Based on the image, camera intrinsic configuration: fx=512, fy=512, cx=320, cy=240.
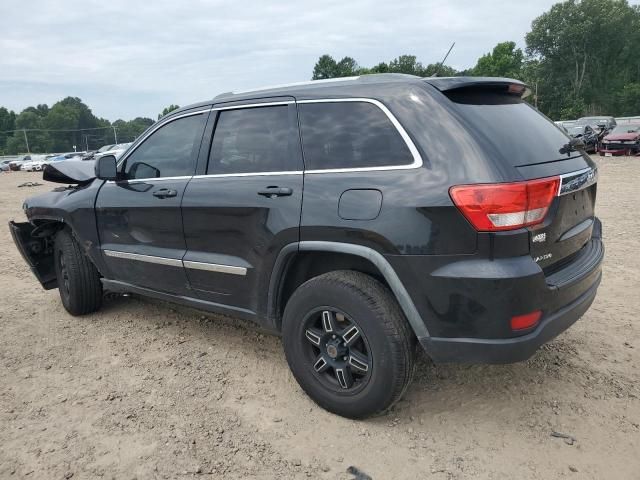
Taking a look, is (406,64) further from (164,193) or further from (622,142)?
Result: (164,193)

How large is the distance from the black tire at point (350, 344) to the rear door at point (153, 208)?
1.11m

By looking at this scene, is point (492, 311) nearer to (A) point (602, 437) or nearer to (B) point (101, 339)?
(A) point (602, 437)

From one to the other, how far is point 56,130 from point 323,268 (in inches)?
4679

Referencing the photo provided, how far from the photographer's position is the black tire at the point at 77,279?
451cm

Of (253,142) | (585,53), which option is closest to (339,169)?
(253,142)

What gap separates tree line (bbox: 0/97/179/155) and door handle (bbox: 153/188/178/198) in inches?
3850

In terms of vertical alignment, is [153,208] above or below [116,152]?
below

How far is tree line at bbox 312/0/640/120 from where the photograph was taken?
6159 cm

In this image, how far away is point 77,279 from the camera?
450 centimetres

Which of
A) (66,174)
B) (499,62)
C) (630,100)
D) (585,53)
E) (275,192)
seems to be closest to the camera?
(275,192)

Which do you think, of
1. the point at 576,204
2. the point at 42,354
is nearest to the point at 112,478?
the point at 42,354

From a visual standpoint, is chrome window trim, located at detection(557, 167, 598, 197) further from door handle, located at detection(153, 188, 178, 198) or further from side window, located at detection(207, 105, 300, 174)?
door handle, located at detection(153, 188, 178, 198)

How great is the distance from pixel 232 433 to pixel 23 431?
1.21m

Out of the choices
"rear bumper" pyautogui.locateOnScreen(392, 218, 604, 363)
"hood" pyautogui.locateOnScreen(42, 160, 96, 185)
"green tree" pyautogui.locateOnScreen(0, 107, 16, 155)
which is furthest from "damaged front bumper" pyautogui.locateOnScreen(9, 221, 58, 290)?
"green tree" pyautogui.locateOnScreen(0, 107, 16, 155)
